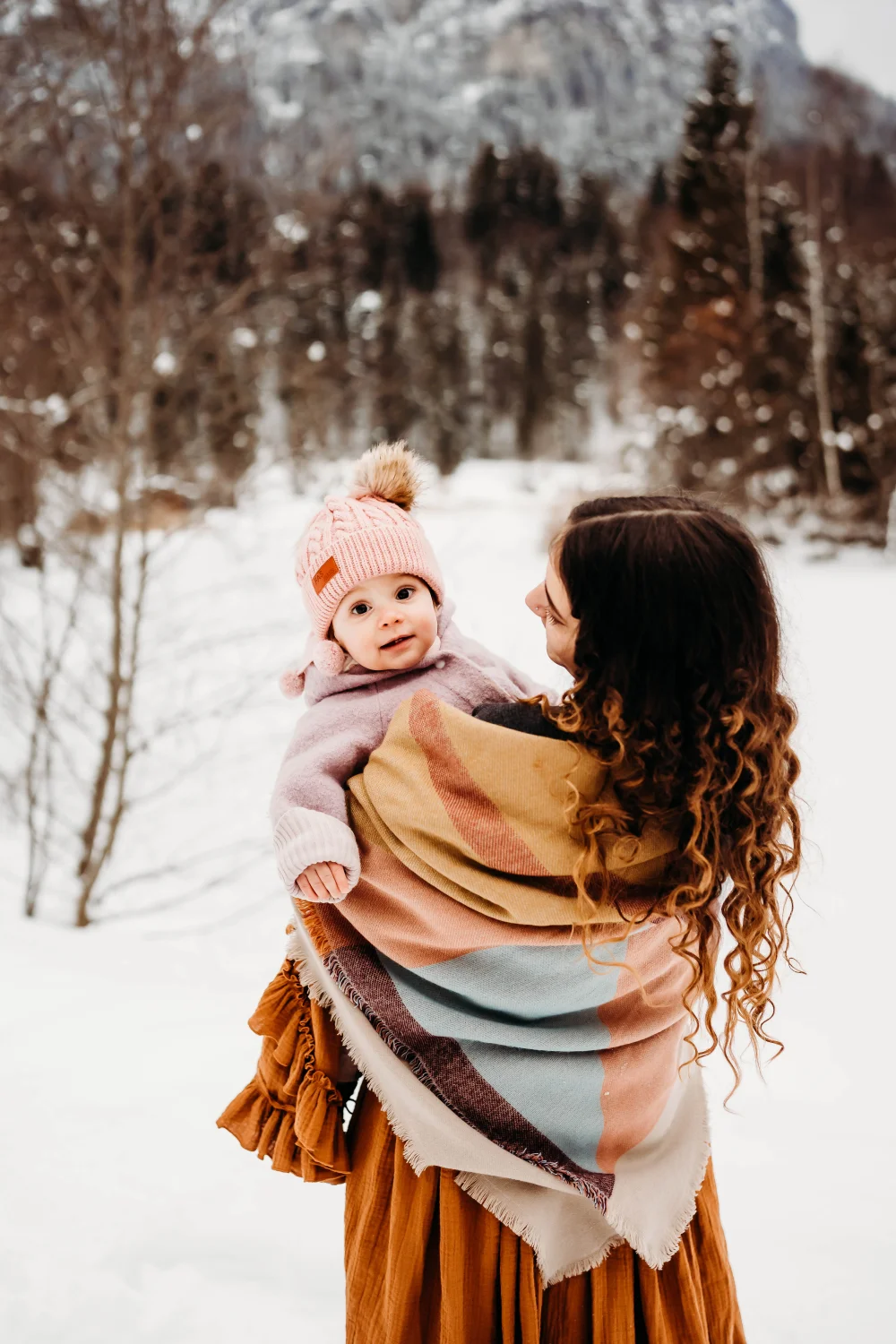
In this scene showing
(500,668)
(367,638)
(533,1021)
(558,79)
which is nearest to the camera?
(533,1021)

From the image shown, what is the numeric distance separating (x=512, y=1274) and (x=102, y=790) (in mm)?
3473

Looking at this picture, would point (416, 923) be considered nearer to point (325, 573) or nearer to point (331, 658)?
point (331, 658)

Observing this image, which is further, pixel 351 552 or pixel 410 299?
pixel 410 299

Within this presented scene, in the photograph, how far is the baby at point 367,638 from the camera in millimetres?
1112

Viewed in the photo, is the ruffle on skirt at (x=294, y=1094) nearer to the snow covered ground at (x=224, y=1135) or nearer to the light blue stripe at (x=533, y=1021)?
the light blue stripe at (x=533, y=1021)

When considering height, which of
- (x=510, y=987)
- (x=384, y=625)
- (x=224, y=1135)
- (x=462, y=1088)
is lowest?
(x=224, y=1135)

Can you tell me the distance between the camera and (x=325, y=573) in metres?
1.20

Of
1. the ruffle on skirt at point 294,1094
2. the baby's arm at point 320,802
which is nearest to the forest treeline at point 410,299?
the baby's arm at point 320,802

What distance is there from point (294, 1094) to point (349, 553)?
75 centimetres

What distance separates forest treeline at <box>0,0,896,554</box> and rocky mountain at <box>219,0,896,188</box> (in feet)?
5.02

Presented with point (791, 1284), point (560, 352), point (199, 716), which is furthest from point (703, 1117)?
point (560, 352)

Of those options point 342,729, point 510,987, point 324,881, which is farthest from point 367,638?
point 510,987

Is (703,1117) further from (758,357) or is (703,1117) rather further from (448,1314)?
(758,357)

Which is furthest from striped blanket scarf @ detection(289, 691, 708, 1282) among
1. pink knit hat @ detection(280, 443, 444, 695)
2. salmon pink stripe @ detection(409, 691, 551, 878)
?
pink knit hat @ detection(280, 443, 444, 695)
